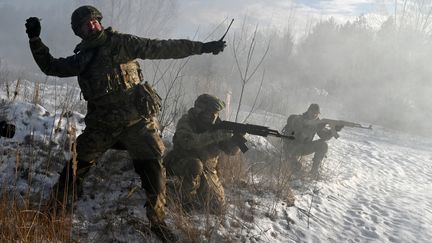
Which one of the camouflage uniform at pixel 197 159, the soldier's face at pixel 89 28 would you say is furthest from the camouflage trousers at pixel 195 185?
the soldier's face at pixel 89 28

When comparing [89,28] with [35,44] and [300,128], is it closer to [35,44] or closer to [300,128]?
[35,44]

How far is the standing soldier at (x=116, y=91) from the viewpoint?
2.59m

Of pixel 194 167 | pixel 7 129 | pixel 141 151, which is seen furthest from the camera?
pixel 194 167

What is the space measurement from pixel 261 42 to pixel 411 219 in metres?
27.9

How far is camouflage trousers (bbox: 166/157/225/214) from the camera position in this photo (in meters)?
3.32

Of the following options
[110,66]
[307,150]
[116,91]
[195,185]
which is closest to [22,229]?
[116,91]

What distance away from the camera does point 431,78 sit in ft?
65.3

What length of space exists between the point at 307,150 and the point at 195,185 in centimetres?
314

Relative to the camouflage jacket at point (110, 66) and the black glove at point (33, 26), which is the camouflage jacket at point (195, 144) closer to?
the camouflage jacket at point (110, 66)

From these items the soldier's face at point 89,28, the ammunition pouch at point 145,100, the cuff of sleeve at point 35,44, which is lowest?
the ammunition pouch at point 145,100

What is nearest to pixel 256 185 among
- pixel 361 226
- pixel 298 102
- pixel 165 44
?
pixel 361 226

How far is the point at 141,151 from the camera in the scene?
8.91ft

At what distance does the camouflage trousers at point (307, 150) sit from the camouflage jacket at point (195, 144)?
260 centimetres

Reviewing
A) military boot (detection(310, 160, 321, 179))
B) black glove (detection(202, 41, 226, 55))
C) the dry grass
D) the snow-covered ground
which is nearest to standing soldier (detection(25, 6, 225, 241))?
black glove (detection(202, 41, 226, 55))
